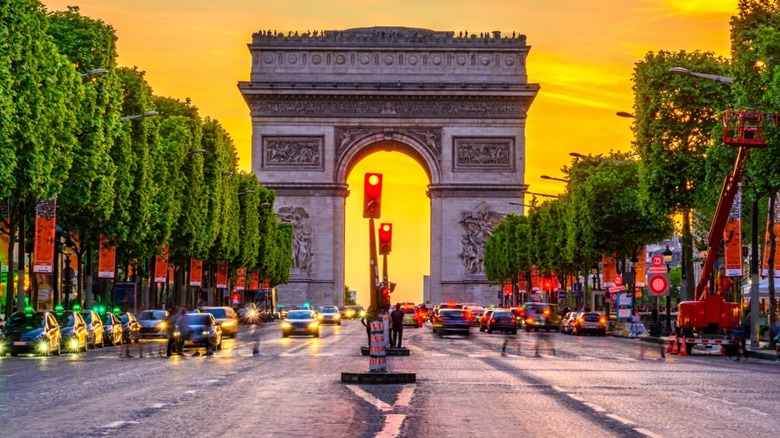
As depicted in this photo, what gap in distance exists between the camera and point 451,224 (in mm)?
137000

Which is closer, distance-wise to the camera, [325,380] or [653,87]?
[325,380]

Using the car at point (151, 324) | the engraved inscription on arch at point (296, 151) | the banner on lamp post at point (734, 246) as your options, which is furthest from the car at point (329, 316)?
the banner on lamp post at point (734, 246)

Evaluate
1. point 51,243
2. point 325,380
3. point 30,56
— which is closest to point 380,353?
point 325,380

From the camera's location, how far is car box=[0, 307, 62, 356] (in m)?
48.9

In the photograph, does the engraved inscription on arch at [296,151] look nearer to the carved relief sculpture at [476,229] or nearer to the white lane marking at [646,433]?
the carved relief sculpture at [476,229]

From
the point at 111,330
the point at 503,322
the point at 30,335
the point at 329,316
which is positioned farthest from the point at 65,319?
the point at 329,316

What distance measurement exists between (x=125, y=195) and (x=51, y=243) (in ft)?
26.8

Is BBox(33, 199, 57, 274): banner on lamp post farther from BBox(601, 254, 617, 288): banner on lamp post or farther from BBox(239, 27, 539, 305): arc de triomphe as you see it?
BBox(239, 27, 539, 305): arc de triomphe

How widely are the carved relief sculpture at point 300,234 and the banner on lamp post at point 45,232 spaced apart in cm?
7635

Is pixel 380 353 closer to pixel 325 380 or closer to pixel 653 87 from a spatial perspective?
pixel 325 380

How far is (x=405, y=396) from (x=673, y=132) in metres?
41.4

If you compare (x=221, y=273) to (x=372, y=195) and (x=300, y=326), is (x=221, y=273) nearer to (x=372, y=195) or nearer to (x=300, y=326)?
(x=300, y=326)

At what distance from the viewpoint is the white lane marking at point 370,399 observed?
23.4m

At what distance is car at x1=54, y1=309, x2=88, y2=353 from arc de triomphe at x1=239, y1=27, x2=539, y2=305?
77669 mm
